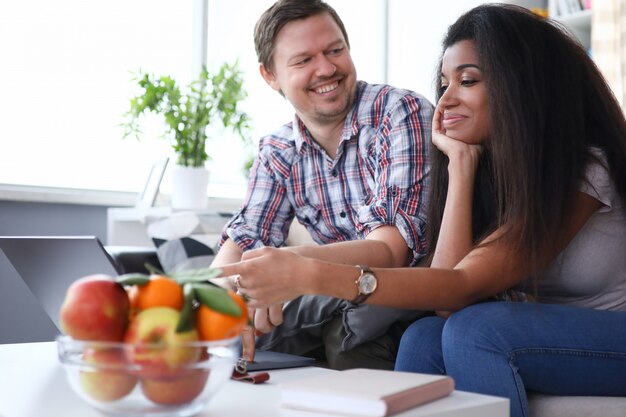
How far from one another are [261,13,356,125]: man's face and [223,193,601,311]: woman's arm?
774mm

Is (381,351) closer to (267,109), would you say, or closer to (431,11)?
(267,109)

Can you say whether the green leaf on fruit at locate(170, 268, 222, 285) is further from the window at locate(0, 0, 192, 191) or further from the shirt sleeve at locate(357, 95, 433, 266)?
the window at locate(0, 0, 192, 191)

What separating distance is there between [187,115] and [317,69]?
114 cm

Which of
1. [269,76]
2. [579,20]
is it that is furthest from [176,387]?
[579,20]

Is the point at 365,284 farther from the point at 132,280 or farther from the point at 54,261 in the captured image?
the point at 54,261

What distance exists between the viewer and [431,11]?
445 centimetres

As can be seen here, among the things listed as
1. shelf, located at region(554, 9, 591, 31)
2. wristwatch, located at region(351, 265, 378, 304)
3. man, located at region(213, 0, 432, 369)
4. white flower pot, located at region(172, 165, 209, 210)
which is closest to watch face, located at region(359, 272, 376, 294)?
wristwatch, located at region(351, 265, 378, 304)

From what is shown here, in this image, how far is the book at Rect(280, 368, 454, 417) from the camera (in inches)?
32.5

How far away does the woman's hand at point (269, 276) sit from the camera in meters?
1.16

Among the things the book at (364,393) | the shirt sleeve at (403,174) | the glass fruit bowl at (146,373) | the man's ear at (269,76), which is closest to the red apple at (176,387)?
the glass fruit bowl at (146,373)

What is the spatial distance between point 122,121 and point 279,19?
150 centimetres

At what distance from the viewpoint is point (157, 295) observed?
0.78 metres

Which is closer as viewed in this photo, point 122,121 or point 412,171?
point 412,171

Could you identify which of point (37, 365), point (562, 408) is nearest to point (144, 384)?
point (37, 365)
